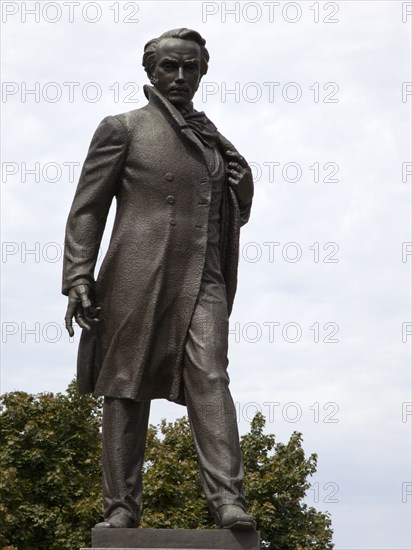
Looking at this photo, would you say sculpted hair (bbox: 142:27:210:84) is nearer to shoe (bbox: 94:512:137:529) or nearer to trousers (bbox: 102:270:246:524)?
trousers (bbox: 102:270:246:524)

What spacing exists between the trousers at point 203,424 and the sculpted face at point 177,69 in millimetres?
1480

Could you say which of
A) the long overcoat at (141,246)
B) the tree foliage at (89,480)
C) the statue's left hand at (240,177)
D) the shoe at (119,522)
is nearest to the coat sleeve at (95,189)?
the long overcoat at (141,246)

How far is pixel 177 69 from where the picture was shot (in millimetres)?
12430

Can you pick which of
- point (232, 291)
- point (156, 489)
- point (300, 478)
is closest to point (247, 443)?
point (300, 478)

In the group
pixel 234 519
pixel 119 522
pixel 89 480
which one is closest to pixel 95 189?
pixel 119 522

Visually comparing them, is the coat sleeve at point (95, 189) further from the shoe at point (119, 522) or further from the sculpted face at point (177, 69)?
the shoe at point (119, 522)

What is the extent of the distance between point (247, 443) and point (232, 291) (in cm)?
2841

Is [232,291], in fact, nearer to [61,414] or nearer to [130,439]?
[130,439]

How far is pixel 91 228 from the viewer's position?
40.2 feet

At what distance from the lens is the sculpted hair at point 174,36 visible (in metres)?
12.4

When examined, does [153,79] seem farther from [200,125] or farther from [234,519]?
[234,519]

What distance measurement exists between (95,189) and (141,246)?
603 millimetres

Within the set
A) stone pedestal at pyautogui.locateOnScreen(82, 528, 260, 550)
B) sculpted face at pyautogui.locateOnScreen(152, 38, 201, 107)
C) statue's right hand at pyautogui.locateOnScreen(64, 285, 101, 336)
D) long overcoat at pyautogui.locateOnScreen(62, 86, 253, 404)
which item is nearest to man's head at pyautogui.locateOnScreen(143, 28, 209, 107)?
sculpted face at pyautogui.locateOnScreen(152, 38, 201, 107)

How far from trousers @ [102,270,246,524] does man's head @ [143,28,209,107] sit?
4.92ft
